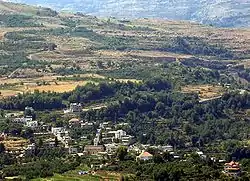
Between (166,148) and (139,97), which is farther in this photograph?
(139,97)

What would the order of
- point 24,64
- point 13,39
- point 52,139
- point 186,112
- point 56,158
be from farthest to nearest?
point 13,39
point 24,64
point 186,112
point 52,139
point 56,158

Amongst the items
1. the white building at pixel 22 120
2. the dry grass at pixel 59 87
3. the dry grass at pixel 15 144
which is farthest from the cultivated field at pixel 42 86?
the dry grass at pixel 15 144

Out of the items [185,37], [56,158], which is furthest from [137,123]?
[185,37]

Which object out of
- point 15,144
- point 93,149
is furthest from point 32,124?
point 93,149

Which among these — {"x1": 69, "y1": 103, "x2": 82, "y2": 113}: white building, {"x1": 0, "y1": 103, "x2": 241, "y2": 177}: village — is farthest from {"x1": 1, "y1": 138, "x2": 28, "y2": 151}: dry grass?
{"x1": 69, "y1": 103, "x2": 82, "y2": 113}: white building

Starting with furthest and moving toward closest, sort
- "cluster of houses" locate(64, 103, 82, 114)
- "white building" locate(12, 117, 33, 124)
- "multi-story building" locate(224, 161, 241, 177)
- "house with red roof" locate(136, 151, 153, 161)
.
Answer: "cluster of houses" locate(64, 103, 82, 114)
"white building" locate(12, 117, 33, 124)
"house with red roof" locate(136, 151, 153, 161)
"multi-story building" locate(224, 161, 241, 177)

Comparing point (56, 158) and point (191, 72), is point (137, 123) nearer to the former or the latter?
point (56, 158)

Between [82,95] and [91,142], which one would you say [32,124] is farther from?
[82,95]

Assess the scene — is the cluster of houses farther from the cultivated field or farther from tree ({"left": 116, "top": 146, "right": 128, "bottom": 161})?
tree ({"left": 116, "top": 146, "right": 128, "bottom": 161})
